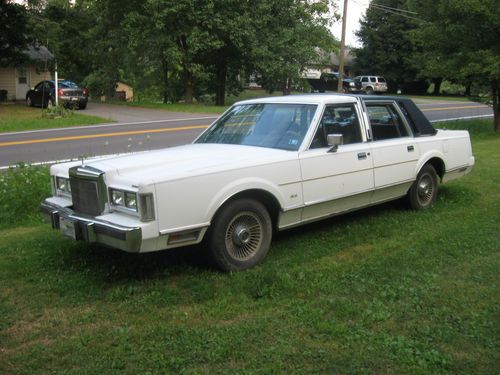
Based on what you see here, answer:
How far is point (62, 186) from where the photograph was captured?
212 inches

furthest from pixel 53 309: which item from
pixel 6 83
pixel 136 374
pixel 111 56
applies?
pixel 111 56

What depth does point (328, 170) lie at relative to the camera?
18.5 feet

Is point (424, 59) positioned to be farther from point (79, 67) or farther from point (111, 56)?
point (79, 67)

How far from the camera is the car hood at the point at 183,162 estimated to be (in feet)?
14.9

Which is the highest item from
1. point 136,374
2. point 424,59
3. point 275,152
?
point 424,59

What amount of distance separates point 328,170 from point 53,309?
2904 millimetres

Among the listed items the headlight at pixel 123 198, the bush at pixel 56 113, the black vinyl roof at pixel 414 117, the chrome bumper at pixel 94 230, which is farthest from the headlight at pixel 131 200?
the bush at pixel 56 113

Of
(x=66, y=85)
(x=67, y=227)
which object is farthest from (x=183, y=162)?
(x=66, y=85)

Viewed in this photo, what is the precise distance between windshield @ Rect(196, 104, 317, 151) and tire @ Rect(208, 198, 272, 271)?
0.85m

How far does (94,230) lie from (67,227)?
0.40 m

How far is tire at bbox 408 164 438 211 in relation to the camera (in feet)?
22.7

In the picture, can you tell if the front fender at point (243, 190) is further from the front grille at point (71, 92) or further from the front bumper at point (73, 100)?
the front grille at point (71, 92)

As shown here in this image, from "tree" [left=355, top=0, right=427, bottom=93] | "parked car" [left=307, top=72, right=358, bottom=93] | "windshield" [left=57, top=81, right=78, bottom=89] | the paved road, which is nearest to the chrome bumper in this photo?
the paved road

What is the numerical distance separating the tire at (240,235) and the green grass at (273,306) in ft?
0.44
